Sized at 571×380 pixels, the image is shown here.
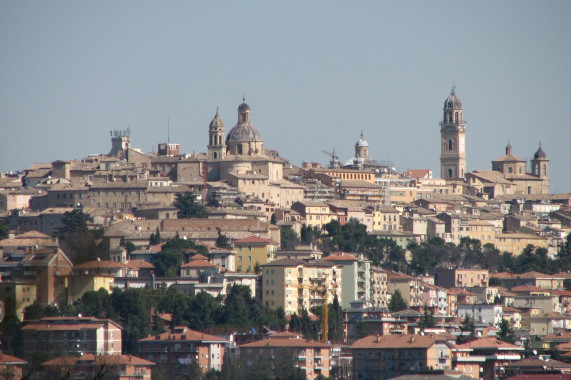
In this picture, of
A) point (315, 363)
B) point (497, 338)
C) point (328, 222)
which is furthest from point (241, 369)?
point (328, 222)

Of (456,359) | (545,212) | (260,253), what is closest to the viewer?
(456,359)

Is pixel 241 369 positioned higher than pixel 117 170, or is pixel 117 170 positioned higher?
pixel 117 170

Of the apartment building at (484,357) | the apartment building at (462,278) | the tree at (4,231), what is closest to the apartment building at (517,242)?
the apartment building at (462,278)

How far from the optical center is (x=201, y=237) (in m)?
74.5

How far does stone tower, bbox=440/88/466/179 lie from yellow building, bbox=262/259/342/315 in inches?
1914

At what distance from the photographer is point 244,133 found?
309 feet

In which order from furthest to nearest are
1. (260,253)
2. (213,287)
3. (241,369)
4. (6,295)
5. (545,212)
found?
(545,212)
(260,253)
(213,287)
(241,369)
(6,295)

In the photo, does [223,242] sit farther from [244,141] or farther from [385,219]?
[244,141]

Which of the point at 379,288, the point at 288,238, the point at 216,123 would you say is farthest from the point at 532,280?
the point at 216,123

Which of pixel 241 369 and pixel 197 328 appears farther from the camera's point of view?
pixel 197 328

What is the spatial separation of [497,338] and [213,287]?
41.0ft

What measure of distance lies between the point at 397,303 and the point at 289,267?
713cm

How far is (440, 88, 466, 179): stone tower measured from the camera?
384ft

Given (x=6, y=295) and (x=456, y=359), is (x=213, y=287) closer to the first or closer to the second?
(x=456, y=359)
